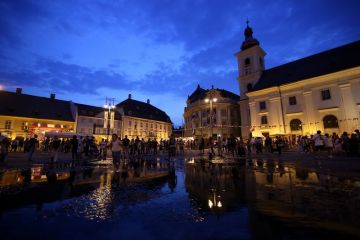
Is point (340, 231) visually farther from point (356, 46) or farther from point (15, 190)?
point (356, 46)

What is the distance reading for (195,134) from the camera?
5981 centimetres

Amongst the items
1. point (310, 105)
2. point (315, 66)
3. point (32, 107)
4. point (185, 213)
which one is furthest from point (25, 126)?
point (315, 66)

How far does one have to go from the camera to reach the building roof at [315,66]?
30244mm

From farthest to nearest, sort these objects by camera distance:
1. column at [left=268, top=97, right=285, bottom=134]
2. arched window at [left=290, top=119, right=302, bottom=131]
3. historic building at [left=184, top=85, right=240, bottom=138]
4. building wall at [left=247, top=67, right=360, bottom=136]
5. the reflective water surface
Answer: historic building at [left=184, top=85, right=240, bottom=138] → column at [left=268, top=97, right=285, bottom=134] → arched window at [left=290, top=119, right=302, bottom=131] → building wall at [left=247, top=67, right=360, bottom=136] → the reflective water surface

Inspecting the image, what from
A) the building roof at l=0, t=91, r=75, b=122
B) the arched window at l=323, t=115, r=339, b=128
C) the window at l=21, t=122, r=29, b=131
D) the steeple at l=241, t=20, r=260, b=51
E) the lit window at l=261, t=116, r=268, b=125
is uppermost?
the steeple at l=241, t=20, r=260, b=51

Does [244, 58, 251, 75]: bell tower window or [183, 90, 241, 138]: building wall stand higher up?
[244, 58, 251, 75]: bell tower window

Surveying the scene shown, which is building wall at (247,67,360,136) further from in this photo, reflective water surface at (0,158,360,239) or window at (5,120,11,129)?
window at (5,120,11,129)

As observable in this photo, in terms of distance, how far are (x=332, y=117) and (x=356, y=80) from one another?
233 inches

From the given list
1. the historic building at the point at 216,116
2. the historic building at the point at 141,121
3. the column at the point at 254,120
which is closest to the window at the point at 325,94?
the column at the point at 254,120

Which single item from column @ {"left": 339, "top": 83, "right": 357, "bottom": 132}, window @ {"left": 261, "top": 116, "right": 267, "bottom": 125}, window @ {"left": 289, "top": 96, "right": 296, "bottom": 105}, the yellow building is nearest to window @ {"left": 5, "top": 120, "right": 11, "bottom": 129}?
the yellow building

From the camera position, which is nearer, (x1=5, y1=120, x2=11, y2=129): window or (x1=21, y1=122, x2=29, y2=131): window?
(x1=5, y1=120, x2=11, y2=129): window

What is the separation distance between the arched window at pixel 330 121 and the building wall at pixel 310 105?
0.41 metres

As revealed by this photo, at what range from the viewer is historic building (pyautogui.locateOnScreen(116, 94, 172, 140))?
6228cm

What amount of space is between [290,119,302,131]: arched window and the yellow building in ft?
152
